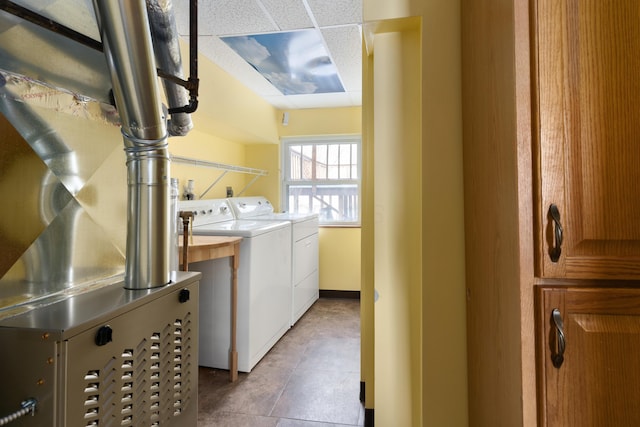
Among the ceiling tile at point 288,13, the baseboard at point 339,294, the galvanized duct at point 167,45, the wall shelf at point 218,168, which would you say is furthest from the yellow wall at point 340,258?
the galvanized duct at point 167,45

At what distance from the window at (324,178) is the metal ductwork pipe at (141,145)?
3.35 metres

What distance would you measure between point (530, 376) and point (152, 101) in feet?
3.65

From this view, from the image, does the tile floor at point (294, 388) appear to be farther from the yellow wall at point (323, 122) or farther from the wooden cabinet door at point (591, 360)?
the yellow wall at point (323, 122)

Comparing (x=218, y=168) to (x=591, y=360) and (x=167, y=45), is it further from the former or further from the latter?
(x=591, y=360)

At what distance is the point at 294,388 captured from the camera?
6.71 ft

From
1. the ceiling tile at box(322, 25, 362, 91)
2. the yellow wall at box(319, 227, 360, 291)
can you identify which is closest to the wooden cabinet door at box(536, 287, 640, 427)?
the ceiling tile at box(322, 25, 362, 91)

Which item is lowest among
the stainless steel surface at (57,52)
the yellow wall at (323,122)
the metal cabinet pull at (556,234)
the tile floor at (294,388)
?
the tile floor at (294,388)

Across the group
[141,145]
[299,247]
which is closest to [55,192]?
[141,145]

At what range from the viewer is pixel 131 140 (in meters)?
0.82

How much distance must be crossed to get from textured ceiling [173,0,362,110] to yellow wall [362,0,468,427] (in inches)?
34.4

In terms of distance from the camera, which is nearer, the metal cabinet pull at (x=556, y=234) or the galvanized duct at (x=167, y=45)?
the metal cabinet pull at (x=556, y=234)

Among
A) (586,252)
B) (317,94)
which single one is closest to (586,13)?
(586,252)

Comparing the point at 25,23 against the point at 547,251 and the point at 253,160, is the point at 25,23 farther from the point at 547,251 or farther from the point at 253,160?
the point at 253,160

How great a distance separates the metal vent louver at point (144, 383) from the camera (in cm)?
63
